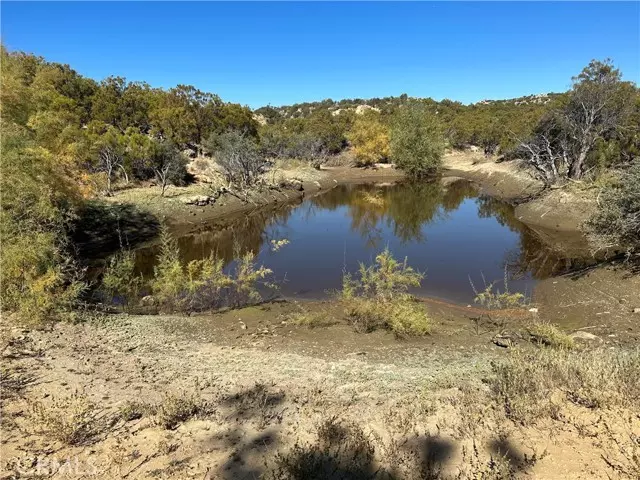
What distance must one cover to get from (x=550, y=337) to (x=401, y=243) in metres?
15.0

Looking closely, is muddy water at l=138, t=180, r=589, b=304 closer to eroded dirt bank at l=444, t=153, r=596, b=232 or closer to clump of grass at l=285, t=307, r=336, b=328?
eroded dirt bank at l=444, t=153, r=596, b=232

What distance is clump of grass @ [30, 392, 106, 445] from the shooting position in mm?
5195

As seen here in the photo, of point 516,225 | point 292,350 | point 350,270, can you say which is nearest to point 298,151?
point 516,225

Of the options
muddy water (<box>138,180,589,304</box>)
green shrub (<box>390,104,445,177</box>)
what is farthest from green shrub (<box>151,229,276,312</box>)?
green shrub (<box>390,104,445,177</box>)

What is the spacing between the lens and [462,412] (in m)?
5.49

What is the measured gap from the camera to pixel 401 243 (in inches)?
931

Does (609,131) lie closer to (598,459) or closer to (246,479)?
(598,459)

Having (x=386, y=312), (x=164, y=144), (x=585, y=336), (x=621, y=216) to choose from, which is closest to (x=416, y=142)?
(x=164, y=144)

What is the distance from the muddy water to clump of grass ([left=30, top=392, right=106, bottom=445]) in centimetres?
991

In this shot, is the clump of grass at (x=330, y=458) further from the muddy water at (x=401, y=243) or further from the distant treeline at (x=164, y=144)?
the muddy water at (x=401, y=243)

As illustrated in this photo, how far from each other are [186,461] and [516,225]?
27569 mm

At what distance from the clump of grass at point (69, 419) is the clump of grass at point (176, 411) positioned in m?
0.77

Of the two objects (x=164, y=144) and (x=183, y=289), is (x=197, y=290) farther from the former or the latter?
(x=164, y=144)

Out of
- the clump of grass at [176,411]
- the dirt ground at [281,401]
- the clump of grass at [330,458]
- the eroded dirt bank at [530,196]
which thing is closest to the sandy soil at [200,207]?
the dirt ground at [281,401]
